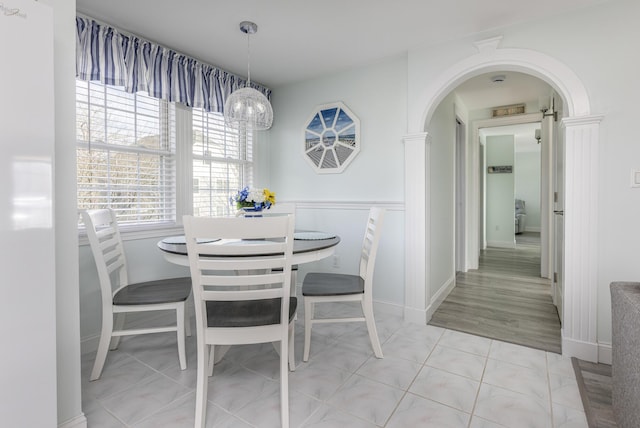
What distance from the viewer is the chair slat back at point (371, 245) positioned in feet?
7.16

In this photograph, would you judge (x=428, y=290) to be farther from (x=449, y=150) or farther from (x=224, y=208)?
(x=224, y=208)

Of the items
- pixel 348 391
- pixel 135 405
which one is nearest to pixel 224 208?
pixel 135 405

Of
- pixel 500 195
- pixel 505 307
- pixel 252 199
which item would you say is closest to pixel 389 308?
pixel 505 307

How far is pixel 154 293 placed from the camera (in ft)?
7.02

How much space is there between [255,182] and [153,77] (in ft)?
4.80

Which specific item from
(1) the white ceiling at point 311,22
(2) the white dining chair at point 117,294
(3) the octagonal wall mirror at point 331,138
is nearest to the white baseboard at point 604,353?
(1) the white ceiling at point 311,22

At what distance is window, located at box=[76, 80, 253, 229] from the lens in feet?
7.86

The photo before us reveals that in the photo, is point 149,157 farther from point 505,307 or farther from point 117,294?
point 505,307

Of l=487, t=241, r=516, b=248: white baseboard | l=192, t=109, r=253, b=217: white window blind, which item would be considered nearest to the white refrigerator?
l=192, t=109, r=253, b=217: white window blind

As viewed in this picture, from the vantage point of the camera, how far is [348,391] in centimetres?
185

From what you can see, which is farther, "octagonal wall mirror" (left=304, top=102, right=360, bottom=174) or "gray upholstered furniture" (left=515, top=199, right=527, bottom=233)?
"gray upholstered furniture" (left=515, top=199, right=527, bottom=233)

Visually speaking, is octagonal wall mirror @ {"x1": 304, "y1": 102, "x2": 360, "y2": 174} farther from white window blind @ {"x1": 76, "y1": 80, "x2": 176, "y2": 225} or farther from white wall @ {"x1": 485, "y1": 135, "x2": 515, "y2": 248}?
white wall @ {"x1": 485, "y1": 135, "x2": 515, "y2": 248}

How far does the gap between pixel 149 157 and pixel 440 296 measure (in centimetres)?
306

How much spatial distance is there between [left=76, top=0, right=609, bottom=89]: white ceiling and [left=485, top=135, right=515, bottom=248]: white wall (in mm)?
5198
